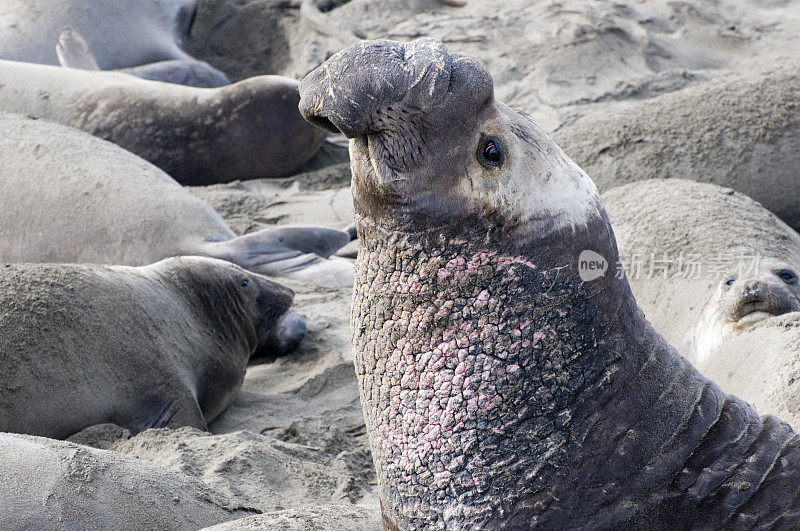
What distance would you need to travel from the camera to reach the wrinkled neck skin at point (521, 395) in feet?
6.14

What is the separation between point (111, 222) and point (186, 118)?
1742 millimetres

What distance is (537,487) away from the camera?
6.18 ft

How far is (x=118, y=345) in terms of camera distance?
3680 millimetres

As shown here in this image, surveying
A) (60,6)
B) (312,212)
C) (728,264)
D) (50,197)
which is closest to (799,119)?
(728,264)

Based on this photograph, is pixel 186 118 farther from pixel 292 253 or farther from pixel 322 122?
pixel 322 122

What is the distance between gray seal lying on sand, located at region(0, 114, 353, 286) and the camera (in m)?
5.09

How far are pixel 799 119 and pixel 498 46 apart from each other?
2865 mm

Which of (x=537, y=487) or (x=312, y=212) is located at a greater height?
(x=537, y=487)

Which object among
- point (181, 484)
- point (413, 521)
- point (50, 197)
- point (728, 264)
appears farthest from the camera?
point (50, 197)

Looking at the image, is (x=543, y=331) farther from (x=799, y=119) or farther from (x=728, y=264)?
(x=799, y=119)

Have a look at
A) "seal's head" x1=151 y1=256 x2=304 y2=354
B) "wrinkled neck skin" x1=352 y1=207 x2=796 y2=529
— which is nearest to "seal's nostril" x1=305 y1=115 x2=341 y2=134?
"wrinkled neck skin" x1=352 y1=207 x2=796 y2=529

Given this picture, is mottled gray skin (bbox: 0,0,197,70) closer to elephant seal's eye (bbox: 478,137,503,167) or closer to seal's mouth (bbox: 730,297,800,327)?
seal's mouth (bbox: 730,297,800,327)

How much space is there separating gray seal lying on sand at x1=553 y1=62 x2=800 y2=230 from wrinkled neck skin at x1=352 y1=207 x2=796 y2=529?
10.5 feet

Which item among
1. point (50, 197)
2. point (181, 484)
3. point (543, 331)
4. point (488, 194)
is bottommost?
point (50, 197)
